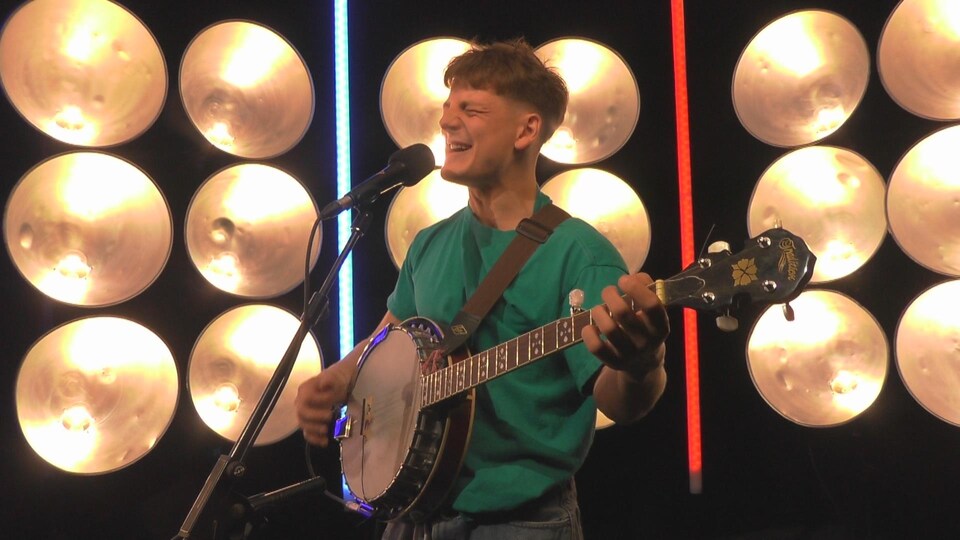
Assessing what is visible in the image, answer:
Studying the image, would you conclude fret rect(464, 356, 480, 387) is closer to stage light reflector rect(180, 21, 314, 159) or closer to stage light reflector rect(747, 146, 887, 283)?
stage light reflector rect(747, 146, 887, 283)

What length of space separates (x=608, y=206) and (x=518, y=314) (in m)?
1.27

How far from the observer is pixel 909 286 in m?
2.87

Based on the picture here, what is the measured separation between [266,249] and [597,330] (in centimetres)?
171

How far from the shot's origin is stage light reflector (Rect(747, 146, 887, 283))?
2832 millimetres

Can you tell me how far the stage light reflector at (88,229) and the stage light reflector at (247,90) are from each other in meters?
0.29

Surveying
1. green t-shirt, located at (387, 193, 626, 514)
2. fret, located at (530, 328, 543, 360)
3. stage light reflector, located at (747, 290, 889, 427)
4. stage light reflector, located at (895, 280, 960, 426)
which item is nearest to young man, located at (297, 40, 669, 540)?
green t-shirt, located at (387, 193, 626, 514)

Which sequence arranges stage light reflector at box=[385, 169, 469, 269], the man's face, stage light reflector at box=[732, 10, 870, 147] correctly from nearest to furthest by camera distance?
the man's face, stage light reflector at box=[732, 10, 870, 147], stage light reflector at box=[385, 169, 469, 269]

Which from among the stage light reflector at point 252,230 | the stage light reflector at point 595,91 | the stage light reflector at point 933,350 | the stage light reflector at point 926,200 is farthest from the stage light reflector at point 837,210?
the stage light reflector at point 252,230

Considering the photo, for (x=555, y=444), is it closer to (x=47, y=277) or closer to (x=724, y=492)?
(x=724, y=492)

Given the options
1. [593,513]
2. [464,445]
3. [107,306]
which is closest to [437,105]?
[107,306]

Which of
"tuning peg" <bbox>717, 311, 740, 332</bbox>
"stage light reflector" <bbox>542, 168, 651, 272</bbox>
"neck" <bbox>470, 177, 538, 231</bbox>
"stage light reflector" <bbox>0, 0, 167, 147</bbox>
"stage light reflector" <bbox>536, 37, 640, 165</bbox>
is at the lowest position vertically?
"tuning peg" <bbox>717, 311, 740, 332</bbox>

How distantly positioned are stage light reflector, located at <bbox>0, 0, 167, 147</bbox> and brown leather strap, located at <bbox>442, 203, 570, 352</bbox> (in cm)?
151

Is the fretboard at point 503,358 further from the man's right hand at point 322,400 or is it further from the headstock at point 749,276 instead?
the man's right hand at point 322,400

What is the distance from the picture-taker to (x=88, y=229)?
285 cm
